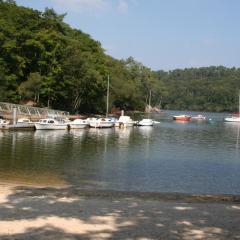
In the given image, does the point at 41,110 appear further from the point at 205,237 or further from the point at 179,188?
the point at 205,237

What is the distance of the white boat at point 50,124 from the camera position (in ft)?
221

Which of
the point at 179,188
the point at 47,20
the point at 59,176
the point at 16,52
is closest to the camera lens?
the point at 179,188

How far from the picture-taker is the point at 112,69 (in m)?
146

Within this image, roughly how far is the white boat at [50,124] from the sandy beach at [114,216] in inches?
1968

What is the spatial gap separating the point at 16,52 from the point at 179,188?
229ft

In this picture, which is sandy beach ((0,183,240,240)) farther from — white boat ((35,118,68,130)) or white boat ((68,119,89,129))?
white boat ((68,119,89,129))

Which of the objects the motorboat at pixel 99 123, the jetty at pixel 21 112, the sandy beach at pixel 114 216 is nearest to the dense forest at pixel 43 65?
the jetty at pixel 21 112

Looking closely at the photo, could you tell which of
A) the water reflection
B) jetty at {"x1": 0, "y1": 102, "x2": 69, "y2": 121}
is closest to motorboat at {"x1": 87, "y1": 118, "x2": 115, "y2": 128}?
jetty at {"x1": 0, "y1": 102, "x2": 69, "y2": 121}

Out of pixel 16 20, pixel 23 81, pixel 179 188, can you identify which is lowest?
pixel 179 188

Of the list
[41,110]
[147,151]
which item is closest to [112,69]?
[41,110]

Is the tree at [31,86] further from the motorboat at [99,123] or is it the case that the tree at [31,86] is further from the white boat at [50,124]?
the white boat at [50,124]

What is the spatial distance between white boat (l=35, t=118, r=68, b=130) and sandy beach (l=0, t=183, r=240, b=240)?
4999cm

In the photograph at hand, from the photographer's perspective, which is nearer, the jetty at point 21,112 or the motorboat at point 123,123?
the jetty at point 21,112

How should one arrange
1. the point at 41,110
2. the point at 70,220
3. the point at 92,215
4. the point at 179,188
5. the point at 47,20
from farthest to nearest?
the point at 47,20 → the point at 41,110 → the point at 179,188 → the point at 92,215 → the point at 70,220
